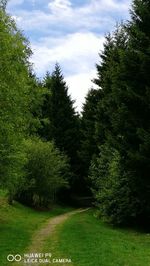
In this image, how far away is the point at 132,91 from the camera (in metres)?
28.2

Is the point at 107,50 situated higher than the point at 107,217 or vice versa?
the point at 107,50

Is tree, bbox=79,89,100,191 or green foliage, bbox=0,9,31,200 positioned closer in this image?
green foliage, bbox=0,9,31,200

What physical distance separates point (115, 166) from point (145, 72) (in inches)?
284

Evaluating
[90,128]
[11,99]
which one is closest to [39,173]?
[90,128]

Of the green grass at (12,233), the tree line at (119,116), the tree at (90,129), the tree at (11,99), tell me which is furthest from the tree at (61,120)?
the tree at (11,99)

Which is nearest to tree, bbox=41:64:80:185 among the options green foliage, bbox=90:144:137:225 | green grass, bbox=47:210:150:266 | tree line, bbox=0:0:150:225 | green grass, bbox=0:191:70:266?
green grass, bbox=0:191:70:266

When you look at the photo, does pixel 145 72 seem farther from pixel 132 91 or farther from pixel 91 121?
pixel 91 121

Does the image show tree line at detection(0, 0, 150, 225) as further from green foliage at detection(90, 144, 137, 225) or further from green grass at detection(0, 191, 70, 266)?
green grass at detection(0, 191, 70, 266)

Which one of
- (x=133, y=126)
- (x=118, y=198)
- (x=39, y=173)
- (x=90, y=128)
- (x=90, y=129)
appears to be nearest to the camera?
(x=133, y=126)

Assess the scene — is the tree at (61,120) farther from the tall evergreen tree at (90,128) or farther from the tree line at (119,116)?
the tree line at (119,116)

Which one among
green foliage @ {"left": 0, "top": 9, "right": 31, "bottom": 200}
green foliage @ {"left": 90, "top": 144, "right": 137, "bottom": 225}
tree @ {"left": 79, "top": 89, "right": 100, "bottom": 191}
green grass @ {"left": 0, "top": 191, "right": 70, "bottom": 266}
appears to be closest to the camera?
green grass @ {"left": 0, "top": 191, "right": 70, "bottom": 266}

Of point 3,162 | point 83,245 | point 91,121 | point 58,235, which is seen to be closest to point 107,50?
point 91,121

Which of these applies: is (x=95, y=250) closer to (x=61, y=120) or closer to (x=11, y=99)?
(x=11, y=99)

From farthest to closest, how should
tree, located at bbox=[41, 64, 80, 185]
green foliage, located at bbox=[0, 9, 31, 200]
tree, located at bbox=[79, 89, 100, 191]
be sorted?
tree, located at bbox=[41, 64, 80, 185] → tree, located at bbox=[79, 89, 100, 191] → green foliage, located at bbox=[0, 9, 31, 200]
